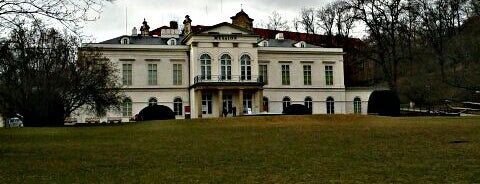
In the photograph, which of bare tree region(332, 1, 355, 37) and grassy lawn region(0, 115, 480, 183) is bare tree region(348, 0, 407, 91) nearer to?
bare tree region(332, 1, 355, 37)

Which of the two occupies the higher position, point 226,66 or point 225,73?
point 226,66

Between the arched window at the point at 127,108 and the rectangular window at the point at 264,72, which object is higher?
the rectangular window at the point at 264,72

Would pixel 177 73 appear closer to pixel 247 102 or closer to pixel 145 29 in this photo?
pixel 247 102

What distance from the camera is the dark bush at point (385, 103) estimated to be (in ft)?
167

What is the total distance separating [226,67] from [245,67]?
1.79 metres

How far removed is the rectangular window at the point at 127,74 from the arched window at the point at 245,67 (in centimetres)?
1049

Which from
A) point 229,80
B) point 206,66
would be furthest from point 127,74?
point 229,80

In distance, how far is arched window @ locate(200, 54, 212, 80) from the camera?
5734 centimetres

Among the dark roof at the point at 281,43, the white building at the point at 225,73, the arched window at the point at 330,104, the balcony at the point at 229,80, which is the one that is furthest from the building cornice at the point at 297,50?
the arched window at the point at 330,104

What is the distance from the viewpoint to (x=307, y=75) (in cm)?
6272

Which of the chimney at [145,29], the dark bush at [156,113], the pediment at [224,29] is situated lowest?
the dark bush at [156,113]

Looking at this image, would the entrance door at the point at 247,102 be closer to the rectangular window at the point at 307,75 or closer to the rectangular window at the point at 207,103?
the rectangular window at the point at 207,103

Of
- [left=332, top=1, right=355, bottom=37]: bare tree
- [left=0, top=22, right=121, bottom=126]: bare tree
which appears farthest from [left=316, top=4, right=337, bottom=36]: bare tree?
[left=0, top=22, right=121, bottom=126]: bare tree

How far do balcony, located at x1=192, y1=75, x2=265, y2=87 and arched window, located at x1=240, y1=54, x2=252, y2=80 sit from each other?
0.10 metres
